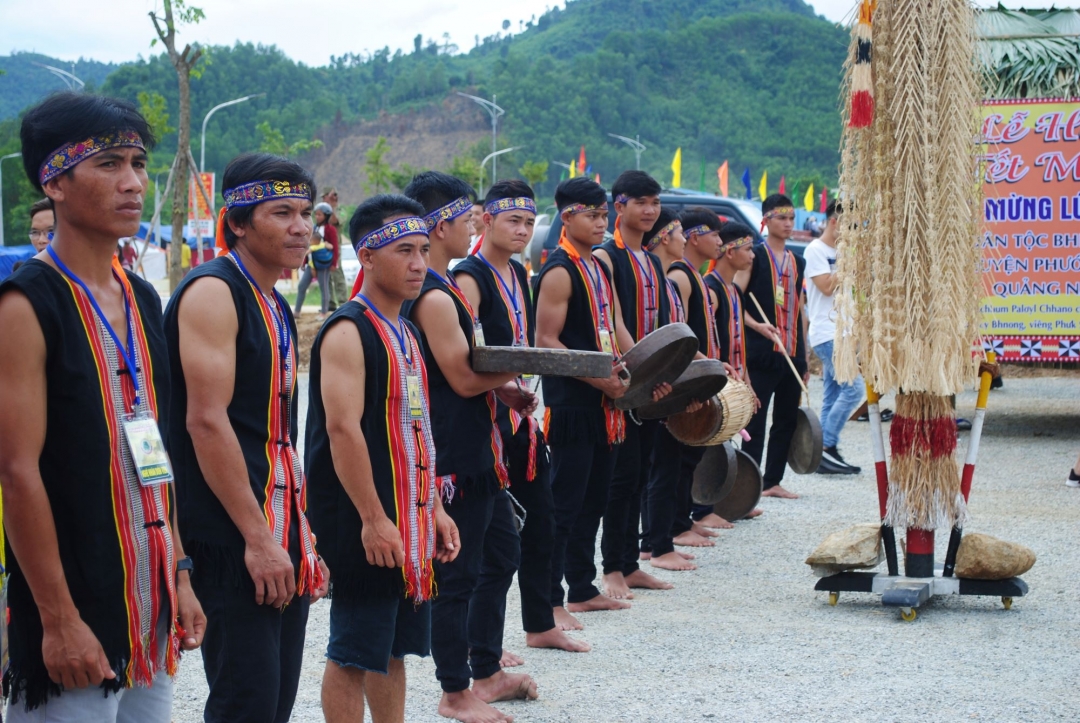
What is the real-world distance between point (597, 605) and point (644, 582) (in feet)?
1.60

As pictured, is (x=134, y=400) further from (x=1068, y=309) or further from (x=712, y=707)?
(x=1068, y=309)

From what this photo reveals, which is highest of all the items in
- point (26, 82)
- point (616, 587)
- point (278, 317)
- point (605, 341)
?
→ point (26, 82)

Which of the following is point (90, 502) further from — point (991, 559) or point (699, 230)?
point (699, 230)

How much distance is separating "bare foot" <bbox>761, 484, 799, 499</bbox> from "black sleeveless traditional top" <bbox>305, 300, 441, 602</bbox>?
5.50 metres

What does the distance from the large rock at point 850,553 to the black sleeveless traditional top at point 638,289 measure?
4.51 feet

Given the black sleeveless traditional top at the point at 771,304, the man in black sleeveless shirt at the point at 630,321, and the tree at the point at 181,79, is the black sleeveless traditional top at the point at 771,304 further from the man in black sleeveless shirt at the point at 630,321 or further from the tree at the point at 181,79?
the tree at the point at 181,79

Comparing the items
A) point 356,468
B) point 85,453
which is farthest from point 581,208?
point 85,453

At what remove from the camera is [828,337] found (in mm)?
9312

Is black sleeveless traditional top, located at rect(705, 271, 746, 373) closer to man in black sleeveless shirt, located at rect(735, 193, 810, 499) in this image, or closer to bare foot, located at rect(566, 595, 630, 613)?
man in black sleeveless shirt, located at rect(735, 193, 810, 499)

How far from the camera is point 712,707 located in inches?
173

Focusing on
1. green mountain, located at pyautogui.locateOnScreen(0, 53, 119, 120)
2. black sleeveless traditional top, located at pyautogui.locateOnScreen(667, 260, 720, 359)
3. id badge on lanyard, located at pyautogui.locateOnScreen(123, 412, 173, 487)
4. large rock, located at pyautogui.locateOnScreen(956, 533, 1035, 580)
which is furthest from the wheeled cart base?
green mountain, located at pyautogui.locateOnScreen(0, 53, 119, 120)

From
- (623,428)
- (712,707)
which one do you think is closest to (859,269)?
(623,428)

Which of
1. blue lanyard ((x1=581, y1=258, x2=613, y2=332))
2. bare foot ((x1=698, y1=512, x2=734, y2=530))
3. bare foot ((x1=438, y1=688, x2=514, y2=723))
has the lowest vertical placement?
bare foot ((x1=698, y1=512, x2=734, y2=530))

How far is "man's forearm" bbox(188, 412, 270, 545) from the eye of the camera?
2756 millimetres
